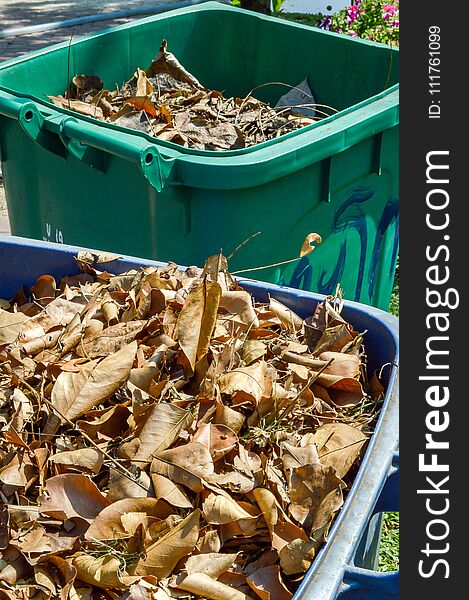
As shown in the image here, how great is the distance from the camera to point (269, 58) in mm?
4109

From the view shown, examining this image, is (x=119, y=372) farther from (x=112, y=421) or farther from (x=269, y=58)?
(x=269, y=58)

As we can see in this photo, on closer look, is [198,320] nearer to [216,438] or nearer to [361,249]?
[216,438]

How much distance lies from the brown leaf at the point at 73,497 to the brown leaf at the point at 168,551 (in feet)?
0.48

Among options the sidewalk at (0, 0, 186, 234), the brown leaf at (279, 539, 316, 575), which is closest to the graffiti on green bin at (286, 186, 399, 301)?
the brown leaf at (279, 539, 316, 575)

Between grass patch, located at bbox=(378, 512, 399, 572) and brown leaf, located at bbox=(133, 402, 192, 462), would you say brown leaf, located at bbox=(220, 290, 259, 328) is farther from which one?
grass patch, located at bbox=(378, 512, 399, 572)

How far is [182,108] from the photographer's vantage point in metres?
3.61

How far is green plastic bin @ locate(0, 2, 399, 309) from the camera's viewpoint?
264 cm

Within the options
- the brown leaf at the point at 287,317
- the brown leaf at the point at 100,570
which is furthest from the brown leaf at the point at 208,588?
the brown leaf at the point at 287,317

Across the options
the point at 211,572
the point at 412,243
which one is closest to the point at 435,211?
the point at 412,243

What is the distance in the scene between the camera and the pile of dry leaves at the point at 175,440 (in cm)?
159

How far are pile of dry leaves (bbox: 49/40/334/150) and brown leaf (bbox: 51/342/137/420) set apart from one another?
142 cm

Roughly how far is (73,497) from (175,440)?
0.23m

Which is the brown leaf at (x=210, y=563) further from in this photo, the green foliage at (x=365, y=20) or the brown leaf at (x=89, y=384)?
the green foliage at (x=365, y=20)

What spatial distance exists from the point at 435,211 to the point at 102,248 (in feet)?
4.74
